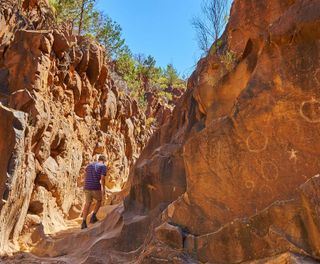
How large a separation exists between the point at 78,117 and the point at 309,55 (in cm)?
973

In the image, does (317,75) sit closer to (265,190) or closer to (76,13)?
(265,190)

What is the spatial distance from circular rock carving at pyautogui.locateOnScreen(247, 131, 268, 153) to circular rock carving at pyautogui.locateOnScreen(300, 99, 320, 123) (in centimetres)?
51

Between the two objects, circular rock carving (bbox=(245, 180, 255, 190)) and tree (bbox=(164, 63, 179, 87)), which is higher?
tree (bbox=(164, 63, 179, 87))

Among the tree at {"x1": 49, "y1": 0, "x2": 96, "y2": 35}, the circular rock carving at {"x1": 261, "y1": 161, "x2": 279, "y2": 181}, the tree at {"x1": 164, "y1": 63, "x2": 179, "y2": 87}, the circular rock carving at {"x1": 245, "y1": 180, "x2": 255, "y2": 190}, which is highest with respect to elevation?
the tree at {"x1": 164, "y1": 63, "x2": 179, "y2": 87}

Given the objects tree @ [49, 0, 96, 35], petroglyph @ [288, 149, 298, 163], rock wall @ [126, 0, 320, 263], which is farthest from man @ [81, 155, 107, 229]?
tree @ [49, 0, 96, 35]

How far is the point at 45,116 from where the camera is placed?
9383mm

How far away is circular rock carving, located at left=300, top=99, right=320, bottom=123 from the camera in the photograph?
3.72 meters

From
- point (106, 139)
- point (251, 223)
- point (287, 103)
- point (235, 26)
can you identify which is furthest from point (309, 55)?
point (106, 139)

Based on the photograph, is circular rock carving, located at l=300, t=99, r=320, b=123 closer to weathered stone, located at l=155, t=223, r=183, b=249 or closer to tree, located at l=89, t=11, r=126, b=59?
weathered stone, located at l=155, t=223, r=183, b=249

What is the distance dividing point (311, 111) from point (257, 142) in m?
0.69

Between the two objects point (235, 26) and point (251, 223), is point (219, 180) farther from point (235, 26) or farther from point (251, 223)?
point (235, 26)

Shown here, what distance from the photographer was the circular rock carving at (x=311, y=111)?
3725mm

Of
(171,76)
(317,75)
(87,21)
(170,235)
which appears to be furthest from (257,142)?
(171,76)

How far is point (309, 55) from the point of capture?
12.7 feet
